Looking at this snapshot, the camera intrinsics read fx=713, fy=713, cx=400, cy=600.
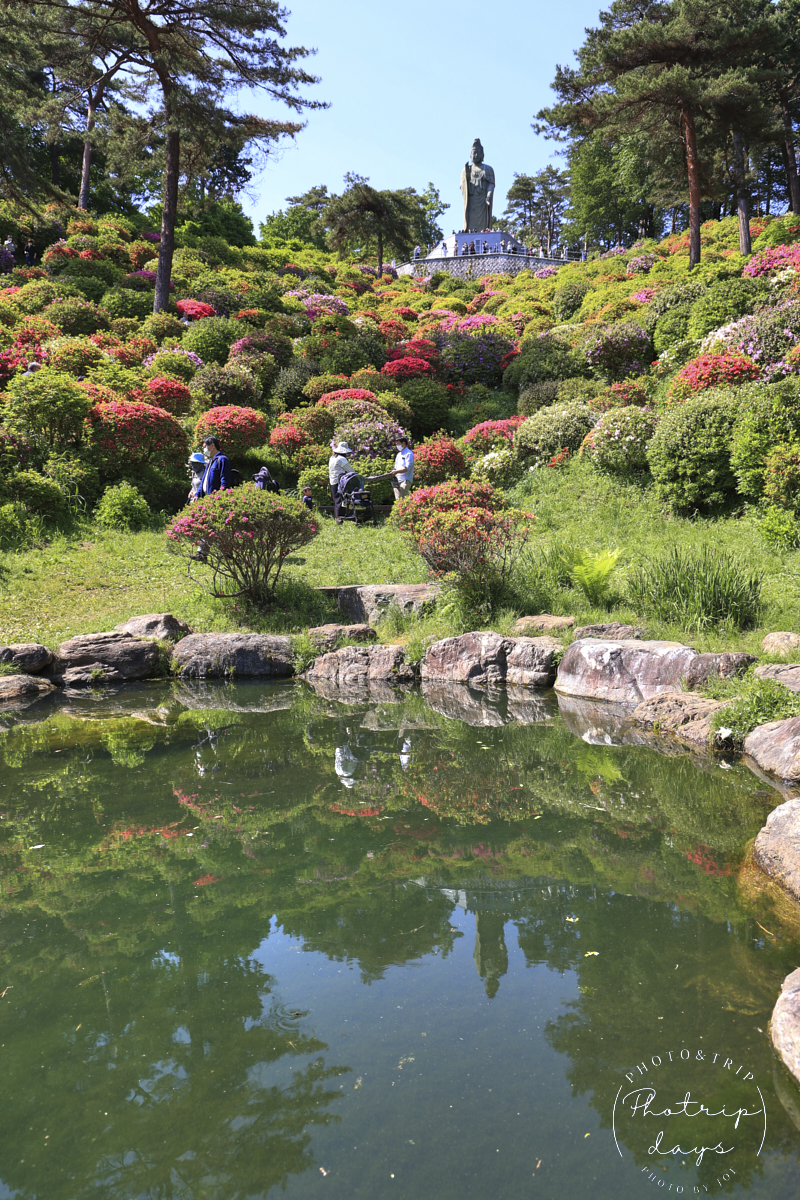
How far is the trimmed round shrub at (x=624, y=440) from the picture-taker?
11.9 m

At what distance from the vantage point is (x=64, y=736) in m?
6.16

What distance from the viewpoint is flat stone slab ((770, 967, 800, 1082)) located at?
2.16m

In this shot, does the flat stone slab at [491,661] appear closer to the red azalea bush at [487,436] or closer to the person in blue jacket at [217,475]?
the person in blue jacket at [217,475]

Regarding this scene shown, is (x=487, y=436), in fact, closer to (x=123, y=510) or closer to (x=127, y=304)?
(x=123, y=510)

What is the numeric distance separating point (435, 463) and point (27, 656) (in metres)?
8.32

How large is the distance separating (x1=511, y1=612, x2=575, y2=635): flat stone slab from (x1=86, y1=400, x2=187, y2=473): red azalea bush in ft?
28.4

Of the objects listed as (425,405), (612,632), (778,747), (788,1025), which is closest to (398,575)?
(612,632)

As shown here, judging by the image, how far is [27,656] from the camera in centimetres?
782

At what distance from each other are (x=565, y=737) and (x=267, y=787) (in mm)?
2408

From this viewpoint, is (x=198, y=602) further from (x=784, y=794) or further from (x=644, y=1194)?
(x=644, y=1194)

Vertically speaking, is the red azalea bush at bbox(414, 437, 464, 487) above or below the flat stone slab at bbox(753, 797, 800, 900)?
above

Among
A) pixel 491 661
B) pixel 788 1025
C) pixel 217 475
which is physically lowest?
pixel 788 1025

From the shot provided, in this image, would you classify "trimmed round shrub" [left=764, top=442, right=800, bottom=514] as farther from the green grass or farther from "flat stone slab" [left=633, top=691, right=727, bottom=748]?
"flat stone slab" [left=633, top=691, right=727, bottom=748]

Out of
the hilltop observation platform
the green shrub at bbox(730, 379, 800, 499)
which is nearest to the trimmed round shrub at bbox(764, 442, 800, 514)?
the green shrub at bbox(730, 379, 800, 499)
